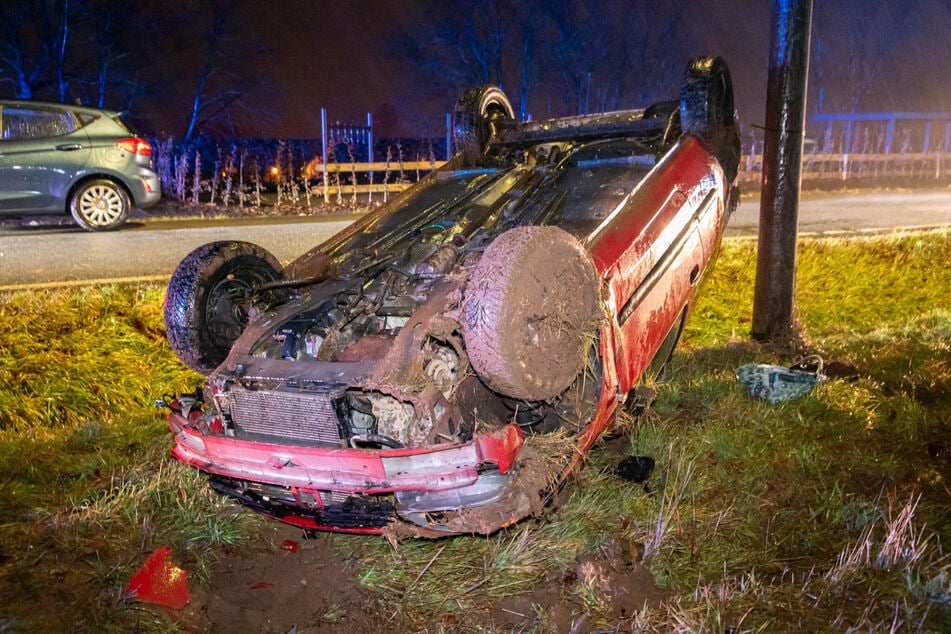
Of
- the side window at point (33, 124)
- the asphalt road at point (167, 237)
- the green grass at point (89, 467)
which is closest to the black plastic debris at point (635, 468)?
the green grass at point (89, 467)

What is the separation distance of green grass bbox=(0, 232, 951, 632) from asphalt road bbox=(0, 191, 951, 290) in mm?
1076

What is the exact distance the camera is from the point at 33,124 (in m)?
8.52

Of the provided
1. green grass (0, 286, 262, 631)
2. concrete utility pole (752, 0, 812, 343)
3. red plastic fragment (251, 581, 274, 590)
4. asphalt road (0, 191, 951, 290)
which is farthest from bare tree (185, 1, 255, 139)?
red plastic fragment (251, 581, 274, 590)

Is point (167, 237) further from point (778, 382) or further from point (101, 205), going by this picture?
point (778, 382)

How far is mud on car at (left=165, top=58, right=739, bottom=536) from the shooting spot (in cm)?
254

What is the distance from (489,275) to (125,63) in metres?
22.5

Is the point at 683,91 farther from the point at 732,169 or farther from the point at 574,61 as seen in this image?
the point at 574,61

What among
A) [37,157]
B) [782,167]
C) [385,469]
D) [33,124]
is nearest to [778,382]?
[782,167]

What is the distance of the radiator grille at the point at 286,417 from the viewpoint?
263 centimetres

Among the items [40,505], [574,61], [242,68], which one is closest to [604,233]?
[40,505]

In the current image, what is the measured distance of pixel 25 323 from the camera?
4.82m

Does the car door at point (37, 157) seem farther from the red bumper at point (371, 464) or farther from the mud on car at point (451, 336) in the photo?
the red bumper at point (371, 464)

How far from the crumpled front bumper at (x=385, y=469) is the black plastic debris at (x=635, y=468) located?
3.71 ft

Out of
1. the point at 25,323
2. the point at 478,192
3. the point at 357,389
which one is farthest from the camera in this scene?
the point at 25,323
